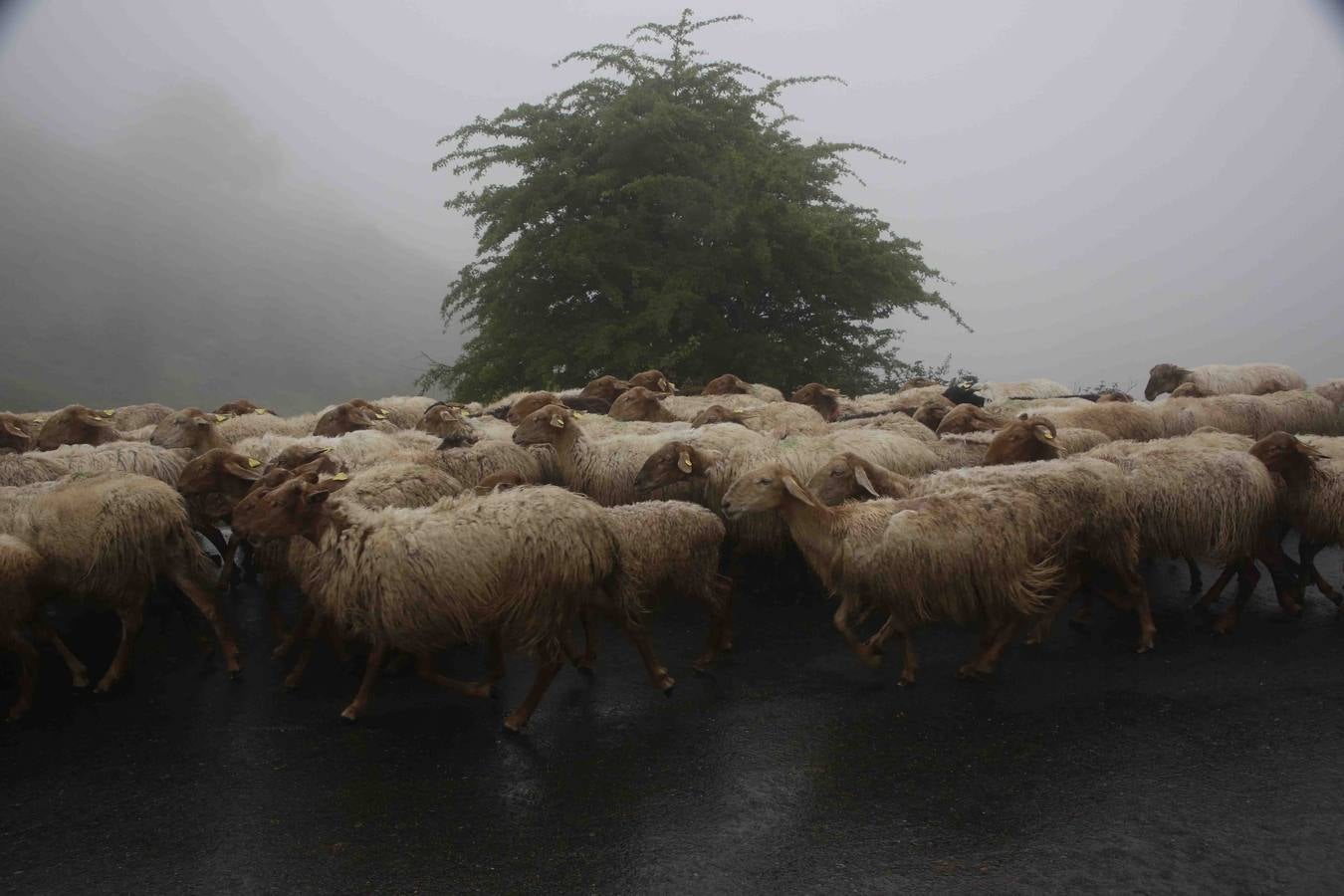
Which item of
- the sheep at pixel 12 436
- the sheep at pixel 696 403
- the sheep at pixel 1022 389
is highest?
the sheep at pixel 12 436

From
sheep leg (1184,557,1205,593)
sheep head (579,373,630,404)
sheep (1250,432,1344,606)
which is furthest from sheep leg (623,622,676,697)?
sheep head (579,373,630,404)

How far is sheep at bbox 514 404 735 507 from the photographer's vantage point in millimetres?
8523

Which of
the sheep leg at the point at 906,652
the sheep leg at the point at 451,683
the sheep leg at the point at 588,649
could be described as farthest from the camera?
the sheep leg at the point at 588,649

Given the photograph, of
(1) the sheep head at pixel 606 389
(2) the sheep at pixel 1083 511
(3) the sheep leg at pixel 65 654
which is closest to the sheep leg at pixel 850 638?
(2) the sheep at pixel 1083 511

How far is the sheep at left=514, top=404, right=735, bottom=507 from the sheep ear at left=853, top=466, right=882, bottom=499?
2135mm

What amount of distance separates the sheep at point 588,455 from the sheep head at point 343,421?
9.62ft

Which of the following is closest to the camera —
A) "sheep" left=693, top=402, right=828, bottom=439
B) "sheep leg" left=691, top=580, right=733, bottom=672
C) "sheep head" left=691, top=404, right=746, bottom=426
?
"sheep leg" left=691, top=580, right=733, bottom=672

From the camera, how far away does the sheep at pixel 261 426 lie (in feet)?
36.3

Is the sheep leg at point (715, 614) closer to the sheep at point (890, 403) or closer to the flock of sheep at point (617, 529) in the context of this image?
the flock of sheep at point (617, 529)

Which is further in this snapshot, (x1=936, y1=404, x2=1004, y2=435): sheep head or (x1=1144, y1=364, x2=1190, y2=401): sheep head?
(x1=1144, y1=364, x2=1190, y2=401): sheep head

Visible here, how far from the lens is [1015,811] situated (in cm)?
443

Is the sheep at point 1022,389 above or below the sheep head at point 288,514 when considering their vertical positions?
below

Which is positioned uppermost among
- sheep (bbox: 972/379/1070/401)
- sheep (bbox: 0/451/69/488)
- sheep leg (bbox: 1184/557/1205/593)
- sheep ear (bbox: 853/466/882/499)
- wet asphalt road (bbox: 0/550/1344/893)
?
sheep (bbox: 0/451/69/488)

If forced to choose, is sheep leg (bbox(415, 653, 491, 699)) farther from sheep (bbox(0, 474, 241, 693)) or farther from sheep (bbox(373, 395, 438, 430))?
sheep (bbox(373, 395, 438, 430))
